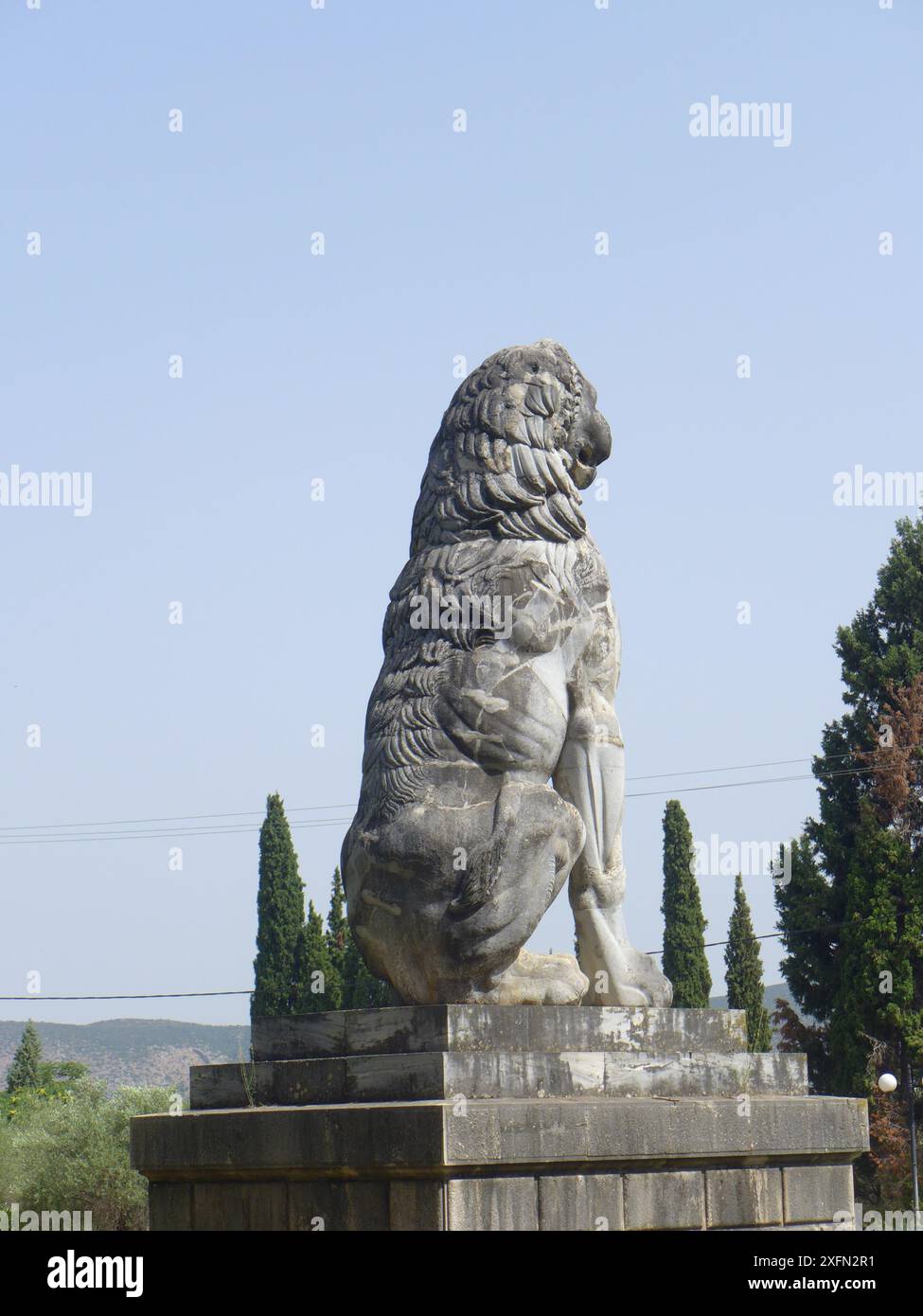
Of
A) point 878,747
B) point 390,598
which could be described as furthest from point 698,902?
point 390,598

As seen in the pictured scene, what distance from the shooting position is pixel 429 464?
7.76 m

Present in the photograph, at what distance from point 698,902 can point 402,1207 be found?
29.4 metres

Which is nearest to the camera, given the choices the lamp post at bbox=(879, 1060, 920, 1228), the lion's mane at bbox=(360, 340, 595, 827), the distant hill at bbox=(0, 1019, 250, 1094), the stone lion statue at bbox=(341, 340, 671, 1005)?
the stone lion statue at bbox=(341, 340, 671, 1005)

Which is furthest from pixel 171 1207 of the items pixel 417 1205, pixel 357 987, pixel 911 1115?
pixel 357 987

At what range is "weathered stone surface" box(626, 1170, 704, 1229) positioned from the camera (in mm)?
6520

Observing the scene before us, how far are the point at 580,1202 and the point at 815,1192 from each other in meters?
1.28

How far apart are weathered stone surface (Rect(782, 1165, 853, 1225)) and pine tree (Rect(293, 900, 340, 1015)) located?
2921cm

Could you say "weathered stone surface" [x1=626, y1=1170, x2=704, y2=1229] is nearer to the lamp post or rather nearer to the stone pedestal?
the stone pedestal

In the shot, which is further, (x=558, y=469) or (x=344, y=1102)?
(x=558, y=469)

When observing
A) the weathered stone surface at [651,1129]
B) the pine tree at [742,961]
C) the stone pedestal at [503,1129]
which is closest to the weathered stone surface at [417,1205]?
the stone pedestal at [503,1129]

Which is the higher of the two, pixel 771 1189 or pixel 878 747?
pixel 878 747

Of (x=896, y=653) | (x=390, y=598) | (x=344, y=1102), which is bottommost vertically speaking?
(x=344, y=1102)

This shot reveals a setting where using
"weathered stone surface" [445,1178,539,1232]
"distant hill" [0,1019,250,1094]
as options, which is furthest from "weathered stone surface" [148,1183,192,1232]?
"distant hill" [0,1019,250,1094]
